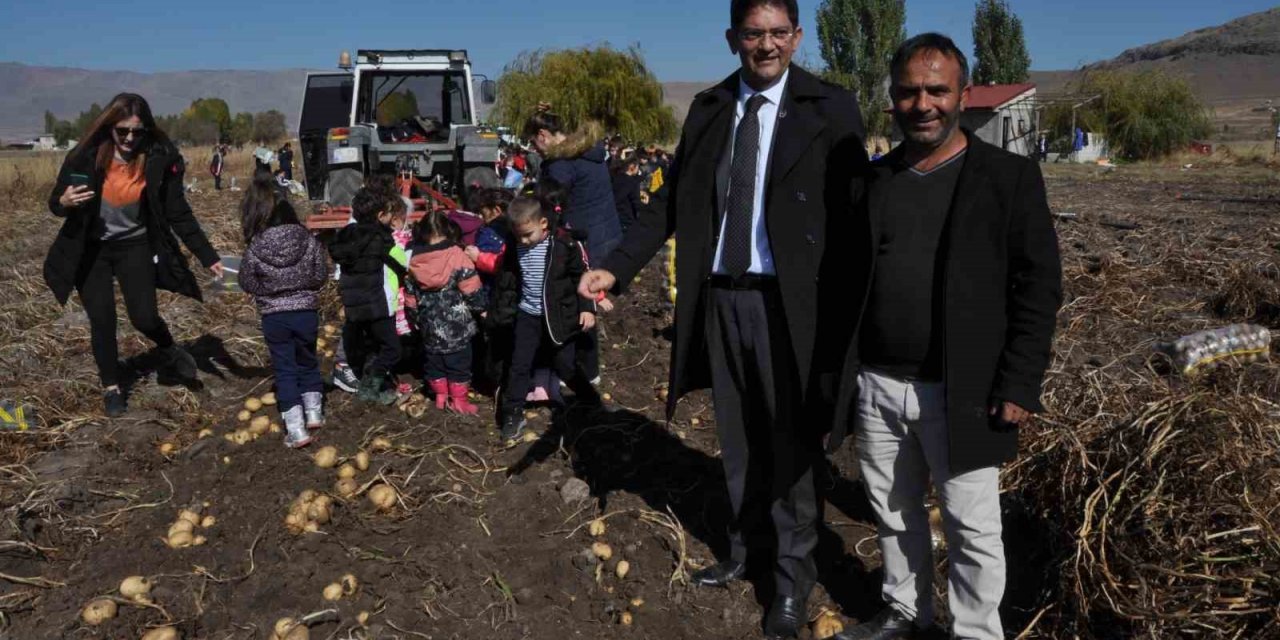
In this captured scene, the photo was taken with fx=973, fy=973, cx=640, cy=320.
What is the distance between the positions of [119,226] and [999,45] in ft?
173

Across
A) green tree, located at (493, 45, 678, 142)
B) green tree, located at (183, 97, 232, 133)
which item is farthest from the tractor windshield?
green tree, located at (183, 97, 232, 133)

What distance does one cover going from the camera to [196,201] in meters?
18.4

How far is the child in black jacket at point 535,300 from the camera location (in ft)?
16.1

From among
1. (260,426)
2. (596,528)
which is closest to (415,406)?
(260,426)

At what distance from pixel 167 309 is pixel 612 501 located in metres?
5.28

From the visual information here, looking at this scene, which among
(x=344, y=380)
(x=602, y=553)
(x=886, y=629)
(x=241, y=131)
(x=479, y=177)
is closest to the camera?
(x=886, y=629)

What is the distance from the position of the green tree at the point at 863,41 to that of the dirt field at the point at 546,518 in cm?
4388

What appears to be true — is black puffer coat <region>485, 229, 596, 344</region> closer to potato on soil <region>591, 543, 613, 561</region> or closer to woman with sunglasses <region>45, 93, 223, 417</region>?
potato on soil <region>591, 543, 613, 561</region>

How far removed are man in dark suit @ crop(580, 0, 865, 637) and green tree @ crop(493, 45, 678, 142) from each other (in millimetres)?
27540

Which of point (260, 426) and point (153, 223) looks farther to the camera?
point (153, 223)

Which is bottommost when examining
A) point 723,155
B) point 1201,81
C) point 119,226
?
point 119,226

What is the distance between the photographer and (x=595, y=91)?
1219 inches

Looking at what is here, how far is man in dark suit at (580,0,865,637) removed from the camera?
3080 millimetres

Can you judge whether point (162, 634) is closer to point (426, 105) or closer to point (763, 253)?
point (763, 253)
